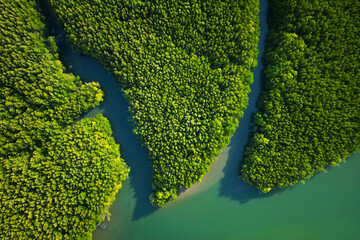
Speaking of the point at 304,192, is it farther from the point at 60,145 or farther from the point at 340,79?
the point at 60,145

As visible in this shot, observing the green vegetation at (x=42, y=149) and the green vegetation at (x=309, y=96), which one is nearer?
the green vegetation at (x=42, y=149)

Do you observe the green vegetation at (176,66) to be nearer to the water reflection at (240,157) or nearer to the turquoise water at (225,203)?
the turquoise water at (225,203)

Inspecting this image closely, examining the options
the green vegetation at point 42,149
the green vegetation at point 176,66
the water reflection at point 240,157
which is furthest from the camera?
the water reflection at point 240,157

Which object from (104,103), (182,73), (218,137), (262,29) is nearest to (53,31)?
(104,103)

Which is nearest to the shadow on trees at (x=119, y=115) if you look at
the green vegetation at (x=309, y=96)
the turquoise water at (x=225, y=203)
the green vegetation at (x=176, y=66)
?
the turquoise water at (x=225, y=203)

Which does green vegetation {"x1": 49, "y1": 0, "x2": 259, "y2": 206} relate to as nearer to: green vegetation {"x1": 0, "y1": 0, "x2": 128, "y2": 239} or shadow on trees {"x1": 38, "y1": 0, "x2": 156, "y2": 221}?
shadow on trees {"x1": 38, "y1": 0, "x2": 156, "y2": 221}
